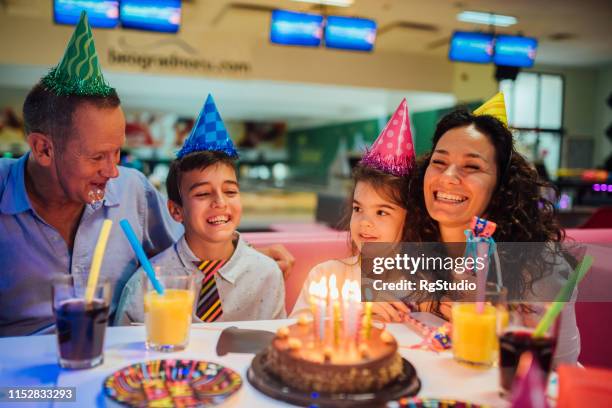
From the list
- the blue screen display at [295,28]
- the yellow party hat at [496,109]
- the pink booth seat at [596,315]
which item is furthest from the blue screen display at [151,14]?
the pink booth seat at [596,315]

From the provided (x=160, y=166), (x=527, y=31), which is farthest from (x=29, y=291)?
(x=160, y=166)

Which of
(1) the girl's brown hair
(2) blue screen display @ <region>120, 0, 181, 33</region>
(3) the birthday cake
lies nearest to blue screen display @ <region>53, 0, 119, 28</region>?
(2) blue screen display @ <region>120, 0, 181, 33</region>

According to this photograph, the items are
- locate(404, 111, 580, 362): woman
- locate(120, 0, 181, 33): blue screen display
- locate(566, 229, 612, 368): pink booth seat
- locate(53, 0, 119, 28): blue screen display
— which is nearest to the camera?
locate(404, 111, 580, 362): woman

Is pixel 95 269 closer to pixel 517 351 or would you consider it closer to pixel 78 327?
pixel 78 327

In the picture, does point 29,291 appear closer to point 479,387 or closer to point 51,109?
point 51,109

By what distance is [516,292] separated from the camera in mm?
1983

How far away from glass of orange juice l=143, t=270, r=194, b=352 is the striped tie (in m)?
0.66

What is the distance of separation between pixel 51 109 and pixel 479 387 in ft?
5.72

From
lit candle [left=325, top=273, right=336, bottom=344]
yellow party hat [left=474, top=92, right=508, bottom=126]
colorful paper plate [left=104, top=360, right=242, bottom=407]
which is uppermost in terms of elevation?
yellow party hat [left=474, top=92, right=508, bottom=126]

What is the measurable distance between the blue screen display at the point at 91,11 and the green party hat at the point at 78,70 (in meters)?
4.58

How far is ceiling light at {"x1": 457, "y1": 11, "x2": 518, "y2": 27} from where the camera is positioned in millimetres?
8016

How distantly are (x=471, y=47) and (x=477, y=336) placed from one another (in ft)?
24.0

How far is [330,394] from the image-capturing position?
1.09 metres

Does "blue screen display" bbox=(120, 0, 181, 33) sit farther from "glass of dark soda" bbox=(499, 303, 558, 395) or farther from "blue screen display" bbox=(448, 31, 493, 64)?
"glass of dark soda" bbox=(499, 303, 558, 395)
